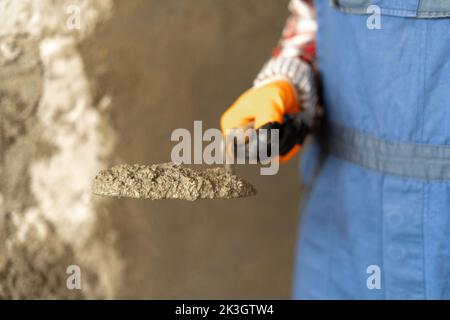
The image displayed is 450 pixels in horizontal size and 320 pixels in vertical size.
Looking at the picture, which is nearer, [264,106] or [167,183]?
[167,183]

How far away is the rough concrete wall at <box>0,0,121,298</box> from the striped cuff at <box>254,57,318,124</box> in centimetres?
28

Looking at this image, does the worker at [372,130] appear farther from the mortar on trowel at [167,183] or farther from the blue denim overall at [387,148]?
the mortar on trowel at [167,183]

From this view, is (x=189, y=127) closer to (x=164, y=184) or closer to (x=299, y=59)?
(x=299, y=59)

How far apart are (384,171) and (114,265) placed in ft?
1.60

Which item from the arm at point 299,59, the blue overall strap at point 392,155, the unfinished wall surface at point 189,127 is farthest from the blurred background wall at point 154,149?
the blue overall strap at point 392,155

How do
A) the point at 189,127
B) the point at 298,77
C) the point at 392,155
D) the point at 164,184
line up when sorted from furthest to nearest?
1. the point at 189,127
2. the point at 298,77
3. the point at 392,155
4. the point at 164,184

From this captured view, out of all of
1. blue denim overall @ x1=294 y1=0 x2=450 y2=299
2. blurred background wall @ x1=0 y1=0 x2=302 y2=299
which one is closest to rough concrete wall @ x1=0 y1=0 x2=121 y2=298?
blurred background wall @ x1=0 y1=0 x2=302 y2=299

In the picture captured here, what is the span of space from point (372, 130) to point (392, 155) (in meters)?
0.05

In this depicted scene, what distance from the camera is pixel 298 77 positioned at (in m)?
0.97

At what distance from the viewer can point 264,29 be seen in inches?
48.3

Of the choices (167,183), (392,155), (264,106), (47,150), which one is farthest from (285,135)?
(47,150)

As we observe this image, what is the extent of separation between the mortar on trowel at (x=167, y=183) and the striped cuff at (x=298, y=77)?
0.29 m

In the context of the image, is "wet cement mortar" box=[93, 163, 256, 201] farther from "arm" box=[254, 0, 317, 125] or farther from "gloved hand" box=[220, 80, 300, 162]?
"arm" box=[254, 0, 317, 125]

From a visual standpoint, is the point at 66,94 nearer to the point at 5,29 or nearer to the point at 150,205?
the point at 5,29
